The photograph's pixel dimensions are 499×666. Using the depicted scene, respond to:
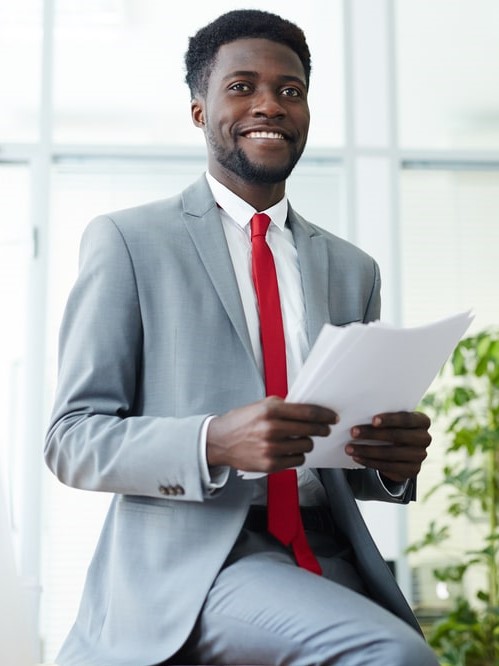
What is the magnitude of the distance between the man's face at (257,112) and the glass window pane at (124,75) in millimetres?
2671

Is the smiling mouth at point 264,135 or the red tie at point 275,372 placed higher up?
the smiling mouth at point 264,135

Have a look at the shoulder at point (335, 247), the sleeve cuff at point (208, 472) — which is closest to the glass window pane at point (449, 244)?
the shoulder at point (335, 247)

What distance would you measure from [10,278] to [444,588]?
2.44m

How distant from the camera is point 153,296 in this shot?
163 cm

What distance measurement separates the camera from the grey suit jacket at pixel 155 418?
1445 millimetres

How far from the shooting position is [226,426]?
53.8 inches

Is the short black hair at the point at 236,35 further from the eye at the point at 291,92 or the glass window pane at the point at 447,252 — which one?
the glass window pane at the point at 447,252

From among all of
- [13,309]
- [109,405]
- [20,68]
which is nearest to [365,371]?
[109,405]

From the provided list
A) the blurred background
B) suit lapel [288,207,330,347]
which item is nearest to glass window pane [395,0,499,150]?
the blurred background

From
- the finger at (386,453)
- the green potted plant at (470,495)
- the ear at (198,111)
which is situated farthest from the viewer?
the green potted plant at (470,495)

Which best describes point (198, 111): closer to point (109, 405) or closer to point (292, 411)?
point (109, 405)

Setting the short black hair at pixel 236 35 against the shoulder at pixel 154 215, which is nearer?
the shoulder at pixel 154 215

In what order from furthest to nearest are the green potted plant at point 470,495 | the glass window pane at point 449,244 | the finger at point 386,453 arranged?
1. the glass window pane at point 449,244
2. the green potted plant at point 470,495
3. the finger at point 386,453

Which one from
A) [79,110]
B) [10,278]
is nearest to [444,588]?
[10,278]
